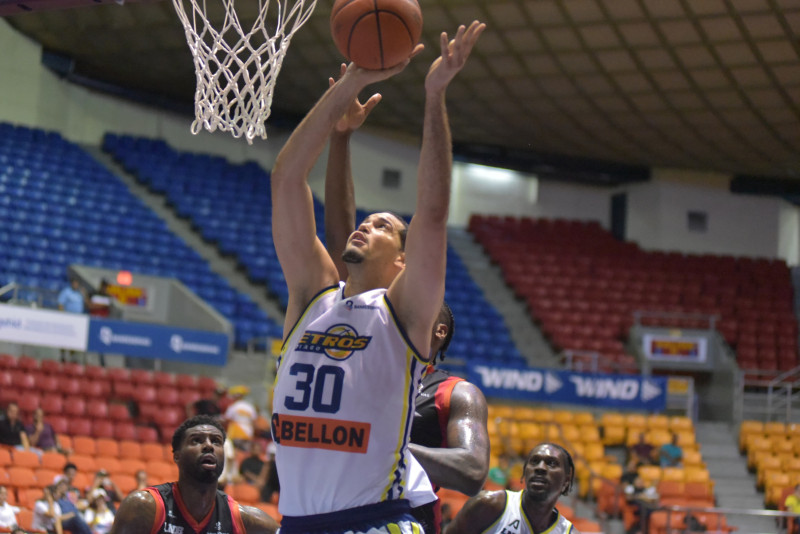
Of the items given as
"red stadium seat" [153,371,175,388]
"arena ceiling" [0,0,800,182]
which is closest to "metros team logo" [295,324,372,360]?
"red stadium seat" [153,371,175,388]

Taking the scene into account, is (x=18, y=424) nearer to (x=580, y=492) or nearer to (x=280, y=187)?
(x=580, y=492)

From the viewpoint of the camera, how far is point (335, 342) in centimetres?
279

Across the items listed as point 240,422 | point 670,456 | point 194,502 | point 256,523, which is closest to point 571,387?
point 670,456

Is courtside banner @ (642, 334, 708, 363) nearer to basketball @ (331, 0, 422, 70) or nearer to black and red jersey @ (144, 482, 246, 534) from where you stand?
black and red jersey @ (144, 482, 246, 534)

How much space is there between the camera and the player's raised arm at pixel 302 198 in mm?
2893

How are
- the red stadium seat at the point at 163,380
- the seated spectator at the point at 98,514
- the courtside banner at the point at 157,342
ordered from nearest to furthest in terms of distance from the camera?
the seated spectator at the point at 98,514
the courtside banner at the point at 157,342
the red stadium seat at the point at 163,380

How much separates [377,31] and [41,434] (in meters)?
8.49

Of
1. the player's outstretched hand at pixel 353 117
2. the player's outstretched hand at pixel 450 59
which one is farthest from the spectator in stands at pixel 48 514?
the player's outstretched hand at pixel 450 59

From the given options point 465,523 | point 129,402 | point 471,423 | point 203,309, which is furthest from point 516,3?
point 471,423

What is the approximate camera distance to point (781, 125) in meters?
17.6

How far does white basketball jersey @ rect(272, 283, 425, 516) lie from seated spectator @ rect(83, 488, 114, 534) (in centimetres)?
662

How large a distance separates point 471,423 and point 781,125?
16009 millimetres

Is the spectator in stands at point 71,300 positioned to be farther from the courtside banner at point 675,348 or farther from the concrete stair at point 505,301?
the courtside banner at point 675,348

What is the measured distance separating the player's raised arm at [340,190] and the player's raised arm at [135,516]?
1.33 meters
